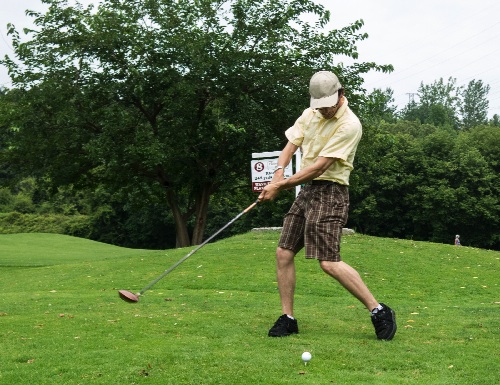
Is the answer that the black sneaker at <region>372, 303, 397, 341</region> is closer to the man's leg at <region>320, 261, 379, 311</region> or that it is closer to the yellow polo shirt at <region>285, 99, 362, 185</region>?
the man's leg at <region>320, 261, 379, 311</region>

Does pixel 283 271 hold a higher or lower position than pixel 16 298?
higher

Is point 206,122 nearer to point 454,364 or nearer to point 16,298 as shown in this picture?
point 16,298

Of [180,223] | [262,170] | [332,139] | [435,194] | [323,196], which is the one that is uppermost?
[262,170]

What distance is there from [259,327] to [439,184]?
56.7m

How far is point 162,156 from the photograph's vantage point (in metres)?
23.7

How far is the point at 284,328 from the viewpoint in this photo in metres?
6.55

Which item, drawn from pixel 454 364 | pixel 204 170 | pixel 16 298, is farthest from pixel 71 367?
pixel 204 170

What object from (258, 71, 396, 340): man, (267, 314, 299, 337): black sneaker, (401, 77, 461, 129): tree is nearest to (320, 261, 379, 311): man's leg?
(258, 71, 396, 340): man

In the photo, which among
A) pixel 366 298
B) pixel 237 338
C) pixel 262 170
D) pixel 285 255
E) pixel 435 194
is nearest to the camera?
pixel 237 338

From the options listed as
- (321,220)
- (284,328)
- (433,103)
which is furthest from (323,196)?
(433,103)

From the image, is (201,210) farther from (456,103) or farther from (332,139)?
(456,103)

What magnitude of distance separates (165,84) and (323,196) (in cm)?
1997

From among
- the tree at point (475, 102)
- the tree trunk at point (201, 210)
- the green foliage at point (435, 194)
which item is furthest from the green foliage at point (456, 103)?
the tree trunk at point (201, 210)

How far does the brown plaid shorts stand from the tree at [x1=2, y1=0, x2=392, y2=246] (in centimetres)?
1707
